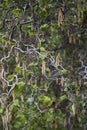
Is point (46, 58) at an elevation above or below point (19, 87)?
above

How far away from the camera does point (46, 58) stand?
2.47 m

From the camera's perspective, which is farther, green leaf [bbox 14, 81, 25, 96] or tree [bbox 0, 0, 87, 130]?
tree [bbox 0, 0, 87, 130]

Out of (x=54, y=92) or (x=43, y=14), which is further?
(x=54, y=92)

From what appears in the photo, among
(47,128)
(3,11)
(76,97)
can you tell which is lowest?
(47,128)

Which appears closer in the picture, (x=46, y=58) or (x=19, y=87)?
(x=19, y=87)

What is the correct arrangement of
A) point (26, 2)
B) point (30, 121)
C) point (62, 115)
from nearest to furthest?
point (30, 121) < point (26, 2) < point (62, 115)

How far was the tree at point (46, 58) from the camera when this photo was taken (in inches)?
97.5

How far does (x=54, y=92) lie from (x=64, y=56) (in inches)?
15.7

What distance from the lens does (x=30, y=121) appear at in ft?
8.34

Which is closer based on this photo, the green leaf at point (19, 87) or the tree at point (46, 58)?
the green leaf at point (19, 87)

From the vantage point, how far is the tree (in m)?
2.48

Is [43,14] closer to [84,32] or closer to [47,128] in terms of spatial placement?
[84,32]

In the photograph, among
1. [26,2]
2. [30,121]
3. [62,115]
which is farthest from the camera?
[62,115]

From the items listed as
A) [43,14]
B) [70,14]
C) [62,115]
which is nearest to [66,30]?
[70,14]
